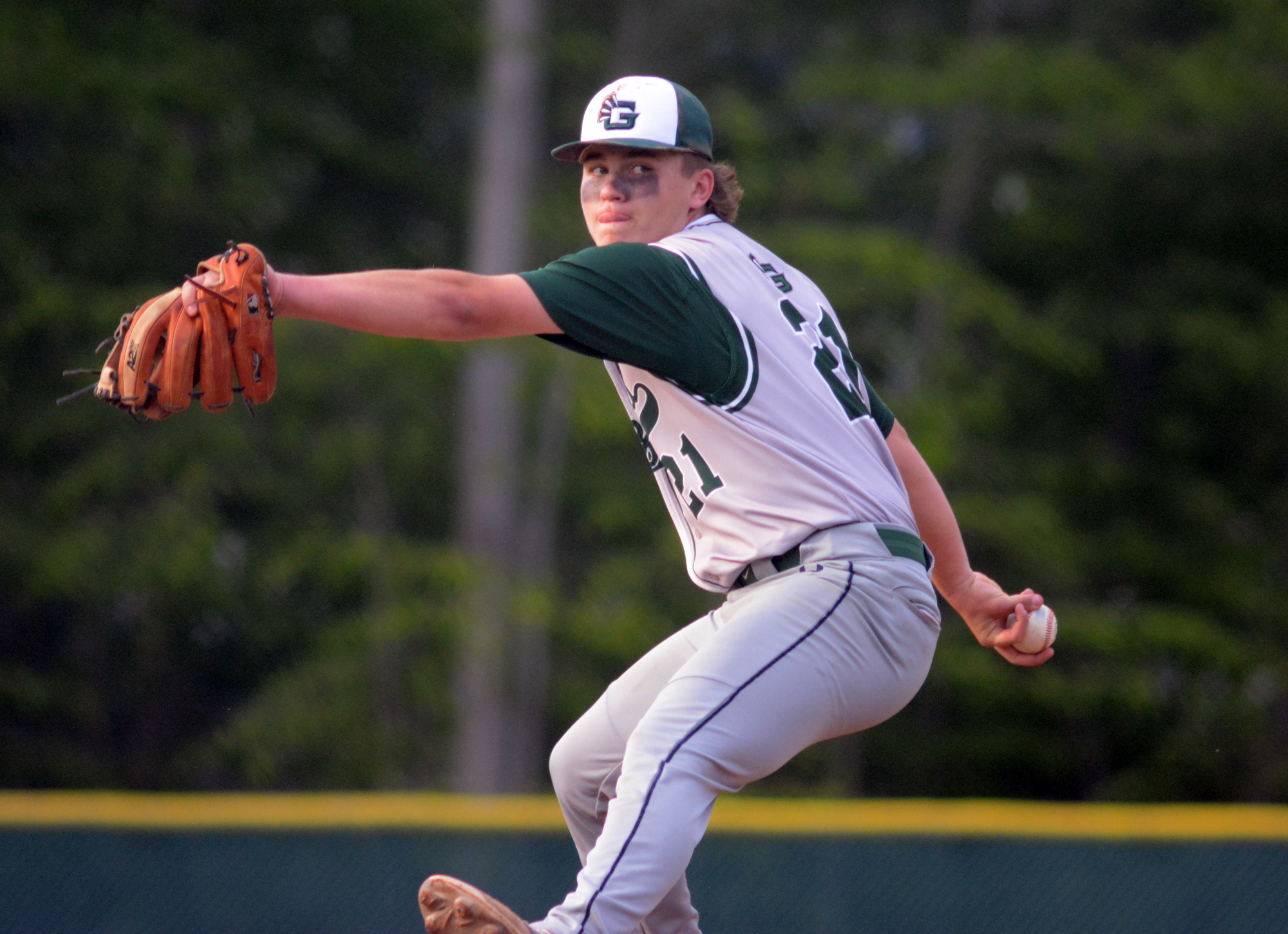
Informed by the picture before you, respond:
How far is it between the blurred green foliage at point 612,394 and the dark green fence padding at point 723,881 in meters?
4.94

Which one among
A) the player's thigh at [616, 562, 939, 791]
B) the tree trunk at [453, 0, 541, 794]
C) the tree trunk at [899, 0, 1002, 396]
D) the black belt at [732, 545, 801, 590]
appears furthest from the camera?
the tree trunk at [899, 0, 1002, 396]

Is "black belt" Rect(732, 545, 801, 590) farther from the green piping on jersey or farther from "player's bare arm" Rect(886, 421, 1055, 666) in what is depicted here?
"player's bare arm" Rect(886, 421, 1055, 666)

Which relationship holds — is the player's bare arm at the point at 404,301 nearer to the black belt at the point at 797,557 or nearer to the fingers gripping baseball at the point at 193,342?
the fingers gripping baseball at the point at 193,342

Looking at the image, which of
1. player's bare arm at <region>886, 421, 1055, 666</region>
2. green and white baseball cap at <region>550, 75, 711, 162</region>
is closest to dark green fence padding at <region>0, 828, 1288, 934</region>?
player's bare arm at <region>886, 421, 1055, 666</region>

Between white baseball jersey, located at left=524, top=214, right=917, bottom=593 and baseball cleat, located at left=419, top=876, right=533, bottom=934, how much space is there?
761 millimetres

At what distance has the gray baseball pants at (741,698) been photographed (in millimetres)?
2355

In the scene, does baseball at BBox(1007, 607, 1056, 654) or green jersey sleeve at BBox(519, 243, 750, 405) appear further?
baseball at BBox(1007, 607, 1056, 654)

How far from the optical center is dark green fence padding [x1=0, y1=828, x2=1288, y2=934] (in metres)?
5.51

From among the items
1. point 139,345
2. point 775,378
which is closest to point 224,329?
point 139,345

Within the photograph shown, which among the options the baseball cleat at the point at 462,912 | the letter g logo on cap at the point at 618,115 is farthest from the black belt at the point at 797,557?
the letter g logo on cap at the point at 618,115

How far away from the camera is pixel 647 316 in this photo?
2504 millimetres

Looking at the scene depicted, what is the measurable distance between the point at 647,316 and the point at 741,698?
2.16 feet

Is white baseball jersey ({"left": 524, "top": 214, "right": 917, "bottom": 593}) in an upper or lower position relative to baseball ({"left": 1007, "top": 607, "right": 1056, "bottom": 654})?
upper

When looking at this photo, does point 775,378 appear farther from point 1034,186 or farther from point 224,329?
point 1034,186
